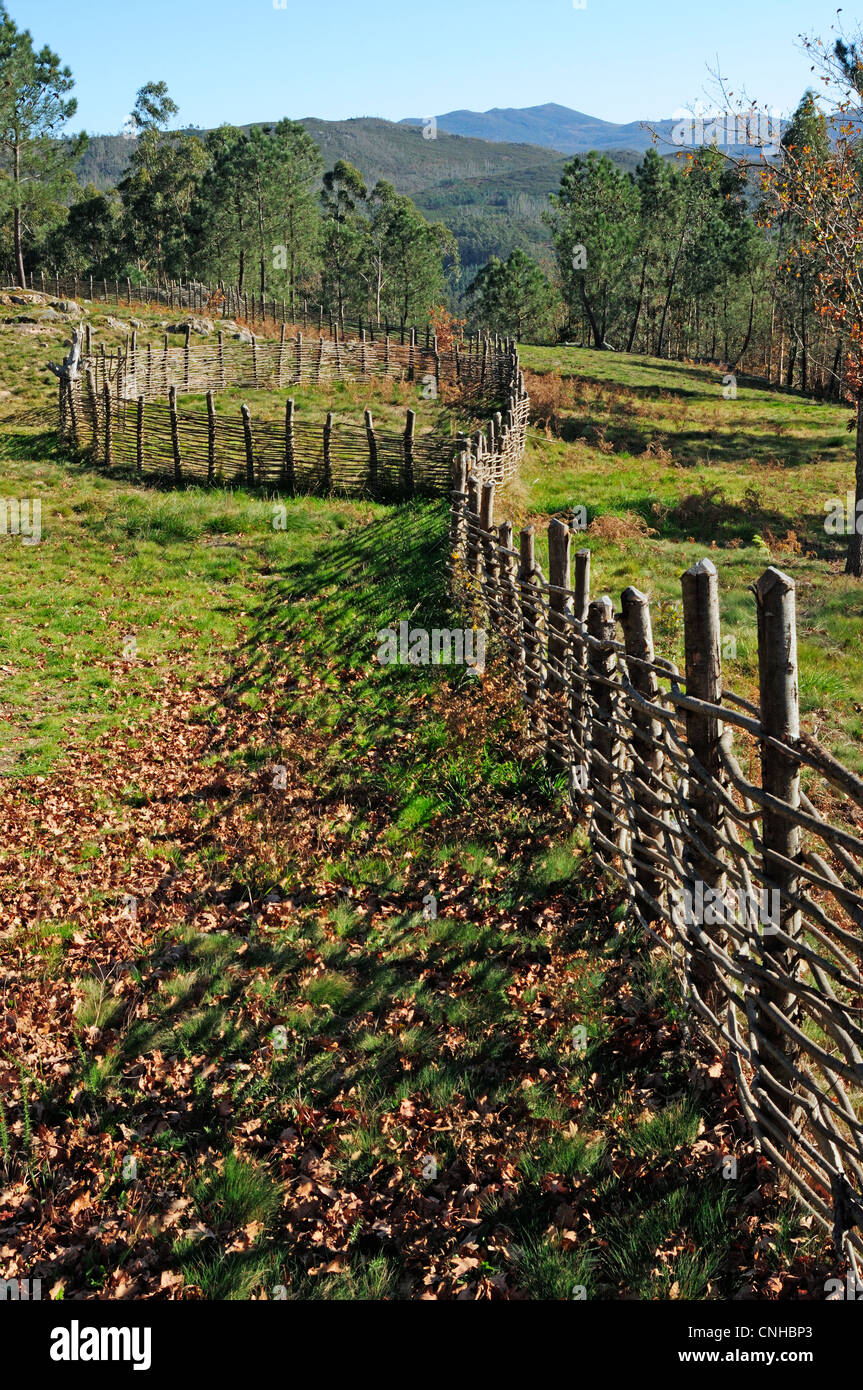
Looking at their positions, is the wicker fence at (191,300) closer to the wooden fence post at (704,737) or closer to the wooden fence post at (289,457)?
the wooden fence post at (289,457)

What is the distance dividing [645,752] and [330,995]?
2319 millimetres

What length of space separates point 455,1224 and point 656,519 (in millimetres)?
14223

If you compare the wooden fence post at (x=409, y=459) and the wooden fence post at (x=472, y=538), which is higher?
the wooden fence post at (x=409, y=459)

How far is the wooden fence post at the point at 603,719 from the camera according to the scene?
226 inches

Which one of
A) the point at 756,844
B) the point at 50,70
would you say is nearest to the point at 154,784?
the point at 756,844

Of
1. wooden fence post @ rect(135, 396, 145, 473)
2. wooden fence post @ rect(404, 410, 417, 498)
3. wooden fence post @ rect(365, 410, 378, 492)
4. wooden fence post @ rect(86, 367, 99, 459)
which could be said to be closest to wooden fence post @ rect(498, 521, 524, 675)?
wooden fence post @ rect(404, 410, 417, 498)

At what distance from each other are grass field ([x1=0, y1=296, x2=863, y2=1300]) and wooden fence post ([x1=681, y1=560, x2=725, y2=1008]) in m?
0.52

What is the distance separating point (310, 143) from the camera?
60.6 metres

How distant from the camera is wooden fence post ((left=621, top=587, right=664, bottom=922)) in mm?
5004

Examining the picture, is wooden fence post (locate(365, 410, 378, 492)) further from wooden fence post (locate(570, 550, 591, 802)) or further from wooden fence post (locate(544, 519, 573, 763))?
wooden fence post (locate(570, 550, 591, 802))

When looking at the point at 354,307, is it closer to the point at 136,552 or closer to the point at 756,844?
the point at 136,552

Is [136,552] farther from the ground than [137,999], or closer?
farther from the ground

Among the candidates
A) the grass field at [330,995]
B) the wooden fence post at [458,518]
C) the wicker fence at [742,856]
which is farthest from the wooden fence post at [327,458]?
the wicker fence at [742,856]

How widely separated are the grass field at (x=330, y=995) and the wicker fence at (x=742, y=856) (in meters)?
0.28
